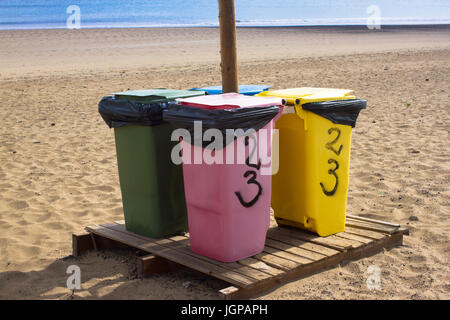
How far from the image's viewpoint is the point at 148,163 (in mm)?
3973

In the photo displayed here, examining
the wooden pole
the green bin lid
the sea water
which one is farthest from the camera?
the sea water

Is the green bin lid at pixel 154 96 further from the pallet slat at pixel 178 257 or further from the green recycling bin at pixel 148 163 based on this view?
the pallet slat at pixel 178 257

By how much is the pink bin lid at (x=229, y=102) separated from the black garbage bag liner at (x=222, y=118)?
4 cm

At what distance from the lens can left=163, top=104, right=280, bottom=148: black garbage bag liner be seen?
11.1 ft

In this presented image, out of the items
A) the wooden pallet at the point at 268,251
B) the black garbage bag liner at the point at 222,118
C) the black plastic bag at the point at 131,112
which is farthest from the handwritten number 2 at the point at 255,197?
the black plastic bag at the point at 131,112

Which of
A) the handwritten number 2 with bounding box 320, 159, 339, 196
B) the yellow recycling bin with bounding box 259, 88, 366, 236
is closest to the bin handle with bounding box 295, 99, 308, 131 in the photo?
the yellow recycling bin with bounding box 259, 88, 366, 236

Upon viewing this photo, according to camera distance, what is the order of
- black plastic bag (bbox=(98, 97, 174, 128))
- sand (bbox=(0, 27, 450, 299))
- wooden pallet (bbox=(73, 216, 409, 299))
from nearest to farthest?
wooden pallet (bbox=(73, 216, 409, 299))
sand (bbox=(0, 27, 450, 299))
black plastic bag (bbox=(98, 97, 174, 128))

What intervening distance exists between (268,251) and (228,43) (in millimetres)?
1590

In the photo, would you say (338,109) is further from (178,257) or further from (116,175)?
(116,175)

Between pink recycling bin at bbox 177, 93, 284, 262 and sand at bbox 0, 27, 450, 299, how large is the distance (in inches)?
11.8

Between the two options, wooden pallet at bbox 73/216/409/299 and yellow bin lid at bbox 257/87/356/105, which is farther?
yellow bin lid at bbox 257/87/356/105

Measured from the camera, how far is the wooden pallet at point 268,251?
11.5ft

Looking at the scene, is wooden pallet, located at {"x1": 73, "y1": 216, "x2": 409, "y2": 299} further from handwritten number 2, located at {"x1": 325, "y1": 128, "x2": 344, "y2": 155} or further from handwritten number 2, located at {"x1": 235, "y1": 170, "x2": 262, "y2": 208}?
handwritten number 2, located at {"x1": 325, "y1": 128, "x2": 344, "y2": 155}
